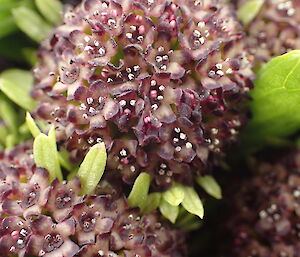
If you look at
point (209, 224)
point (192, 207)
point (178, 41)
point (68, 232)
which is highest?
point (178, 41)

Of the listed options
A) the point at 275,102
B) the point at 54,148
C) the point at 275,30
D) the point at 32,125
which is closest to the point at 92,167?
the point at 54,148

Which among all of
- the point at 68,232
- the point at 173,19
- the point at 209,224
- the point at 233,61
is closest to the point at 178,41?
the point at 173,19

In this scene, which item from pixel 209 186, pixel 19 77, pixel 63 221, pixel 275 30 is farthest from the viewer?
pixel 19 77

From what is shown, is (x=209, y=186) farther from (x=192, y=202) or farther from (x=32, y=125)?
(x=32, y=125)

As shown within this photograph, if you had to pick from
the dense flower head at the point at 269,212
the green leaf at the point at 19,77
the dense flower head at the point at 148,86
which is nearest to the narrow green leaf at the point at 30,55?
the green leaf at the point at 19,77

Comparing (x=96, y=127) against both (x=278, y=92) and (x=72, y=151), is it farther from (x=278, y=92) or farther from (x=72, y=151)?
(x=278, y=92)

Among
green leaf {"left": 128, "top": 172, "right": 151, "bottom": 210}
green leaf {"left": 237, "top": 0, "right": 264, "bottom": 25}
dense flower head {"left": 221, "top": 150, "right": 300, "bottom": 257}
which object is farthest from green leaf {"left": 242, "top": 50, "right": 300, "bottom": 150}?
green leaf {"left": 128, "top": 172, "right": 151, "bottom": 210}
